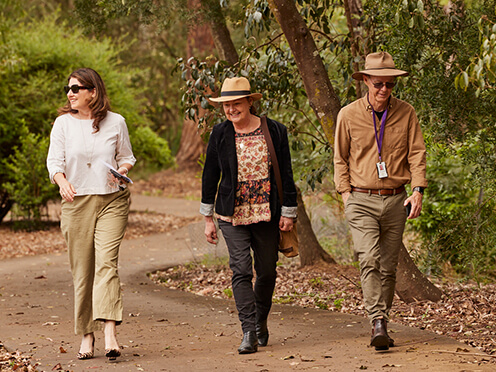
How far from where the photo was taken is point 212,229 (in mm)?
5785

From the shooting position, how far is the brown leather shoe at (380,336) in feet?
17.2

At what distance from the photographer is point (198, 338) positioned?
6.24m

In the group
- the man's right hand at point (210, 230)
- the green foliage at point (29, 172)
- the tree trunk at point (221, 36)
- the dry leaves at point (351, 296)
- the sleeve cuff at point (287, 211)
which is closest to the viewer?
the sleeve cuff at point (287, 211)

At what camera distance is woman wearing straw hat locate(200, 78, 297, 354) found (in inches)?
220

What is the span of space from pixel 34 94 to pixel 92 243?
465 inches

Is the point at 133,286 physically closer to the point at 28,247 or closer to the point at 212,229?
the point at 212,229

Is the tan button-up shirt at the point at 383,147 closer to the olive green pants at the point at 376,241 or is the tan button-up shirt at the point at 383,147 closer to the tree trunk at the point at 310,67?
the olive green pants at the point at 376,241

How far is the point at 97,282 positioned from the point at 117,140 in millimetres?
1079

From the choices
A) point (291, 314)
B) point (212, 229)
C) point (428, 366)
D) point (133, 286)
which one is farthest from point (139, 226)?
A: point (428, 366)

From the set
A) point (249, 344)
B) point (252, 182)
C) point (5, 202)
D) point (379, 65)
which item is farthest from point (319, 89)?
point (5, 202)

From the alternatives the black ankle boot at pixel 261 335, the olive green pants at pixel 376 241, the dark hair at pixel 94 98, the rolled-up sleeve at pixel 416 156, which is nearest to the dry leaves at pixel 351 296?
the olive green pants at pixel 376 241

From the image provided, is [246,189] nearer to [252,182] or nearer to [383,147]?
[252,182]

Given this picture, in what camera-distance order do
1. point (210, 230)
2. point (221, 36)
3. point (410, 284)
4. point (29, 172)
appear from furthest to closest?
1. point (29, 172)
2. point (221, 36)
3. point (410, 284)
4. point (210, 230)

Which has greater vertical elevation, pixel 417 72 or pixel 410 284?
pixel 417 72
